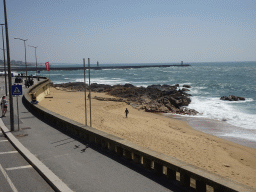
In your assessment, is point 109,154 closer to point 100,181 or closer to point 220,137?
point 100,181

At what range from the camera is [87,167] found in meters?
8.14

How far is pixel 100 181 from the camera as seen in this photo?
7.10 meters

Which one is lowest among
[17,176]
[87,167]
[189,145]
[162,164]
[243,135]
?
[243,135]

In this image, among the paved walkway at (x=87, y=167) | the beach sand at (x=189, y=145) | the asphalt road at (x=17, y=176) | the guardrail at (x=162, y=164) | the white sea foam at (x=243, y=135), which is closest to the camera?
the guardrail at (x=162, y=164)

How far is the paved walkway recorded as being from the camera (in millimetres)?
6758

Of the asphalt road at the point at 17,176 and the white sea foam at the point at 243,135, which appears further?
the white sea foam at the point at 243,135

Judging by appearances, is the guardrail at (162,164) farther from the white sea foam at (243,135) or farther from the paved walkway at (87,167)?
the white sea foam at (243,135)

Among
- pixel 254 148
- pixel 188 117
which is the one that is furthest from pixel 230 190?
pixel 188 117

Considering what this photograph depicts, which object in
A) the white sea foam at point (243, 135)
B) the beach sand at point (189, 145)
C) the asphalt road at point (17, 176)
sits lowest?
the white sea foam at point (243, 135)

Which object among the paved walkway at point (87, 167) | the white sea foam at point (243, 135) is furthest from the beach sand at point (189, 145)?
the paved walkway at point (87, 167)

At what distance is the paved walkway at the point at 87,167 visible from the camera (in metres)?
6.76

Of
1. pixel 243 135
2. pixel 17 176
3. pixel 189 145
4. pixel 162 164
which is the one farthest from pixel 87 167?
pixel 243 135

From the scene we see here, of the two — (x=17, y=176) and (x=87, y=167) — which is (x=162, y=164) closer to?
(x=87, y=167)

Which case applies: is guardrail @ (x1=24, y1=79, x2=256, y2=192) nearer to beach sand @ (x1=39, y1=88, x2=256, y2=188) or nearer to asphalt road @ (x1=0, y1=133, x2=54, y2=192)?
asphalt road @ (x1=0, y1=133, x2=54, y2=192)
